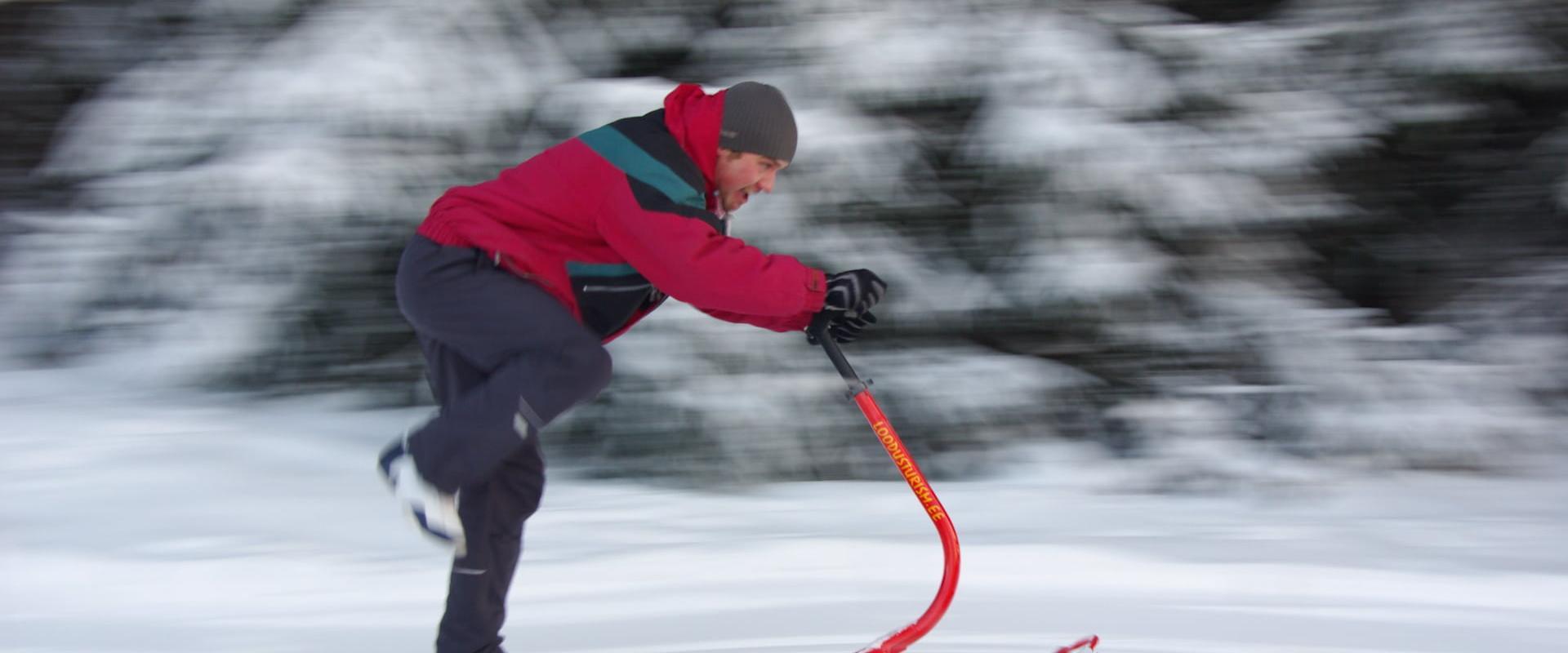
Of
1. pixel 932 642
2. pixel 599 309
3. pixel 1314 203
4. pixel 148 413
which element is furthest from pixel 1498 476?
pixel 148 413

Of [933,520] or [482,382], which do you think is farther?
[933,520]

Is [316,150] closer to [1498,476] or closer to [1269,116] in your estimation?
[1269,116]

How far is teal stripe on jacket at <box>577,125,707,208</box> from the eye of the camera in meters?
1.94

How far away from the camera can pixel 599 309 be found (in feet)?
7.03

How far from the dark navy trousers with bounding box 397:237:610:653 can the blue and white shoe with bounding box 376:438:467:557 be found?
0.07ft

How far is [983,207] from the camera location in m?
4.18

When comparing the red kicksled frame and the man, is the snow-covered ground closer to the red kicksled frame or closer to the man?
the red kicksled frame

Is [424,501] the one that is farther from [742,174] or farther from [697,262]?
[742,174]

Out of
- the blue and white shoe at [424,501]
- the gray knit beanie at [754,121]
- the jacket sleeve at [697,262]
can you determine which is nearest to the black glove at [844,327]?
the jacket sleeve at [697,262]

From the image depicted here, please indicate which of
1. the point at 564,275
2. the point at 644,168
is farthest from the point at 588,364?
the point at 644,168

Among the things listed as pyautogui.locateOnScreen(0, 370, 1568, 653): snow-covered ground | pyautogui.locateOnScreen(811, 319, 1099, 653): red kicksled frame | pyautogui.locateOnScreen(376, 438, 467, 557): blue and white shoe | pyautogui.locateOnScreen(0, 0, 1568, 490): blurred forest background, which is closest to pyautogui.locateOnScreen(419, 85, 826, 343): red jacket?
pyautogui.locateOnScreen(811, 319, 1099, 653): red kicksled frame

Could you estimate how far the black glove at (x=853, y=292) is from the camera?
6.70 feet

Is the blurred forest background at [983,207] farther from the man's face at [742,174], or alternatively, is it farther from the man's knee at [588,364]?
the man's knee at [588,364]

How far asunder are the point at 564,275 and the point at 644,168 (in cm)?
25
